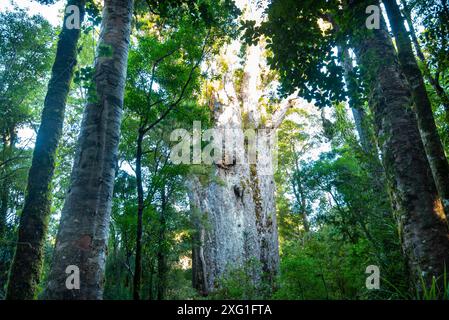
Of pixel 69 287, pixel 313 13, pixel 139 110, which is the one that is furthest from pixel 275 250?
pixel 69 287

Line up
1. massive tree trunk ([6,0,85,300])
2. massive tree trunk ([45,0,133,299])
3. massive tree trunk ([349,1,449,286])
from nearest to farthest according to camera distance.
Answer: massive tree trunk ([45,0,133,299]), massive tree trunk ([349,1,449,286]), massive tree trunk ([6,0,85,300])

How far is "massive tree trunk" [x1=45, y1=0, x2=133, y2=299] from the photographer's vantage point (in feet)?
7.29

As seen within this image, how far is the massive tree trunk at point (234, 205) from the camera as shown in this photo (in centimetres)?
1120

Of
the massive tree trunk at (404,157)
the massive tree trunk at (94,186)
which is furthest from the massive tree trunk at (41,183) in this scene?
the massive tree trunk at (404,157)

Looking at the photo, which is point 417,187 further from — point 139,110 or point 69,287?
point 139,110

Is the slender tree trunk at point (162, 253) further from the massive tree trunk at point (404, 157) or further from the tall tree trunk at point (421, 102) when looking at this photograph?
the tall tree trunk at point (421, 102)

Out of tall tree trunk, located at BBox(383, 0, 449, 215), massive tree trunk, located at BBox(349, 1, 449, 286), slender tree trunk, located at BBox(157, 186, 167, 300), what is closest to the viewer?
massive tree trunk, located at BBox(349, 1, 449, 286)

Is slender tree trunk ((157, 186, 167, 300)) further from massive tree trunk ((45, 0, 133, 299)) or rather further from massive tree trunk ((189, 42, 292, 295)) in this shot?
massive tree trunk ((45, 0, 133, 299))

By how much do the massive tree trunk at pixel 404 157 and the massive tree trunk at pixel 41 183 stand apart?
3.85 meters

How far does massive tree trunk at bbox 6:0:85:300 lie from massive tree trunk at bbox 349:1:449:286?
385 centimetres

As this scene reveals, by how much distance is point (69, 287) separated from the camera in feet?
6.98

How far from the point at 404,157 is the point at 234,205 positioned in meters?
8.97

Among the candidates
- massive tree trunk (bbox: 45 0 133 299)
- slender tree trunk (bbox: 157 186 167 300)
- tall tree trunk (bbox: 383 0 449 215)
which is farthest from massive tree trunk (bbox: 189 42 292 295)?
massive tree trunk (bbox: 45 0 133 299)

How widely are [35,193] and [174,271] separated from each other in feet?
29.3
